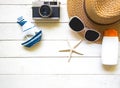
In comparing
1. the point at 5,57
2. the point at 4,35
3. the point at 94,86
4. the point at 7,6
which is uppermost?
the point at 7,6

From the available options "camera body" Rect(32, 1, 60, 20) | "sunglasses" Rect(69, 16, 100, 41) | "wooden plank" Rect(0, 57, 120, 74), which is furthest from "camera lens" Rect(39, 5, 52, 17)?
"wooden plank" Rect(0, 57, 120, 74)

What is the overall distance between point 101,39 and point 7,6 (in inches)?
19.2

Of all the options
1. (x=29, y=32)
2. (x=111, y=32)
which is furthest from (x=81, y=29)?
(x=29, y=32)

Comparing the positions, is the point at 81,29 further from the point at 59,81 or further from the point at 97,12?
the point at 59,81

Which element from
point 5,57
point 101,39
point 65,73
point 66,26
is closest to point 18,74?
point 5,57

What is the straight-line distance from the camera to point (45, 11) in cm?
90

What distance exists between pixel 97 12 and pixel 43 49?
1.08 ft

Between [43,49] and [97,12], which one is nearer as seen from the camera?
[97,12]

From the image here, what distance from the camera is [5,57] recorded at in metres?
0.97

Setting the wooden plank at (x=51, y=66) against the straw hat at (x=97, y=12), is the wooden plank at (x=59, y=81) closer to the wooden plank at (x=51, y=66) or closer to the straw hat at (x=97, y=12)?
the wooden plank at (x=51, y=66)

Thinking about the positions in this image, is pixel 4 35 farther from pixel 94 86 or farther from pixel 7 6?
pixel 94 86

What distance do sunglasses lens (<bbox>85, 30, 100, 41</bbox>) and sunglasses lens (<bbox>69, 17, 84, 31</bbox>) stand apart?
4 centimetres

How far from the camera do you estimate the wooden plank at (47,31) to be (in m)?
0.96

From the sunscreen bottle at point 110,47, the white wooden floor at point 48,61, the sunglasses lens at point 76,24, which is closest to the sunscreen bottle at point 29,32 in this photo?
the white wooden floor at point 48,61
